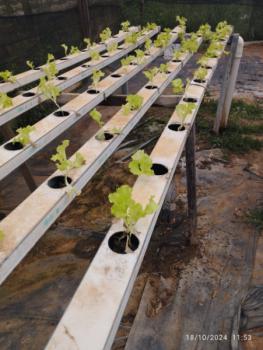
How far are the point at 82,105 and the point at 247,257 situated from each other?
242cm

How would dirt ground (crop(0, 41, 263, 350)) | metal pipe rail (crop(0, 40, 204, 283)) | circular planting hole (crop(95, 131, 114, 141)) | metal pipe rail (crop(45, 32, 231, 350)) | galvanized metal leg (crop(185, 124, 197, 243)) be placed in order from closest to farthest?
metal pipe rail (crop(45, 32, 231, 350)), metal pipe rail (crop(0, 40, 204, 283)), circular planting hole (crop(95, 131, 114, 141)), dirt ground (crop(0, 41, 263, 350)), galvanized metal leg (crop(185, 124, 197, 243))

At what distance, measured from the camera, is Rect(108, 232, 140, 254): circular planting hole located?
1.27 metres

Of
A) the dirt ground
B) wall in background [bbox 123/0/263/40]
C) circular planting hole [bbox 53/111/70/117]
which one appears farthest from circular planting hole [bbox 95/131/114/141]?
wall in background [bbox 123/0/263/40]

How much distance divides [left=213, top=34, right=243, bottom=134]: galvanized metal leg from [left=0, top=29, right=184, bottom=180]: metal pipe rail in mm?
2500

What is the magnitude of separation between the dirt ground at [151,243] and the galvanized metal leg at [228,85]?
0.33 meters

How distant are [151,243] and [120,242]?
2.22m

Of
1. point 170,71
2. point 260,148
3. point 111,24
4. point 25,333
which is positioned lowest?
point 260,148

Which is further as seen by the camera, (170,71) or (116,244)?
(170,71)

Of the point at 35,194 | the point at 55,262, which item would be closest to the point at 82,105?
the point at 35,194

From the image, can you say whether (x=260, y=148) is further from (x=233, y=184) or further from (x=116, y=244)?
(x=116, y=244)

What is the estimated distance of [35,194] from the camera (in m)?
1.49

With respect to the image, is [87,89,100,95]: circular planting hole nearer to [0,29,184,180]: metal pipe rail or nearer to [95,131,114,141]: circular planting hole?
[0,29,184,180]: metal pipe rail

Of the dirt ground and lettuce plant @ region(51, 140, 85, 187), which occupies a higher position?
lettuce plant @ region(51, 140, 85, 187)

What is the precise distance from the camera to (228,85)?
16.9 ft
